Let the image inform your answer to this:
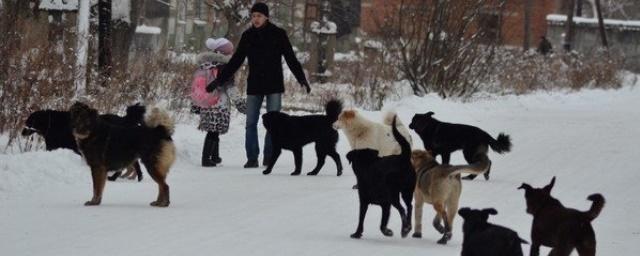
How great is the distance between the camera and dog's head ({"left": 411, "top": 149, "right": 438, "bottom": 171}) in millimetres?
9805

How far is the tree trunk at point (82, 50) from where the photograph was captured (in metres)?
17.1

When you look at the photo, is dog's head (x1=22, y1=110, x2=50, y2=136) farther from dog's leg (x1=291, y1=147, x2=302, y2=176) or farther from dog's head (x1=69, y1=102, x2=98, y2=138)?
dog's leg (x1=291, y1=147, x2=302, y2=176)

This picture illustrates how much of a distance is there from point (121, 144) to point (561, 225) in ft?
15.1

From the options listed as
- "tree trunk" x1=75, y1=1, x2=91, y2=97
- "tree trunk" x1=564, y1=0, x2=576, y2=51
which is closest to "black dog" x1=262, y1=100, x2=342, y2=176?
"tree trunk" x1=75, y1=1, x2=91, y2=97

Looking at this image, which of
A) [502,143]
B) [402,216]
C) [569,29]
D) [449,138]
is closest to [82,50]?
[449,138]

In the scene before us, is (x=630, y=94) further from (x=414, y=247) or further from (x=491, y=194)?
(x=414, y=247)

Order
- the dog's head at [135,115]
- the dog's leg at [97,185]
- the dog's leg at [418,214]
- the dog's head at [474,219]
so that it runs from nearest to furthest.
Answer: the dog's head at [474,219], the dog's leg at [418,214], the dog's leg at [97,185], the dog's head at [135,115]

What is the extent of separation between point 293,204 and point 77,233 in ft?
8.69

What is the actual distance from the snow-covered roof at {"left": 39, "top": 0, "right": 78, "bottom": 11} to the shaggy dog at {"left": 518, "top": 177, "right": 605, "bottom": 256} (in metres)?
13.8

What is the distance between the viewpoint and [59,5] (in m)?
20.9

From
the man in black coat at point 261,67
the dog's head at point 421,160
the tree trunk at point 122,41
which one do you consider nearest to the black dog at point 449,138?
the man in black coat at point 261,67

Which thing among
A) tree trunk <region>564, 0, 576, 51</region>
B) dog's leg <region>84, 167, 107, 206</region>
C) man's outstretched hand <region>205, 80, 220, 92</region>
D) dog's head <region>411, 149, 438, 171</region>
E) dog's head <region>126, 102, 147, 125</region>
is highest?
tree trunk <region>564, 0, 576, 51</region>

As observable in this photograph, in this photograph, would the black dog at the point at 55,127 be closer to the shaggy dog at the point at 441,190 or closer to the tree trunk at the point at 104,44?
the shaggy dog at the point at 441,190

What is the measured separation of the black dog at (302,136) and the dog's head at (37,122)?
8.27 ft
